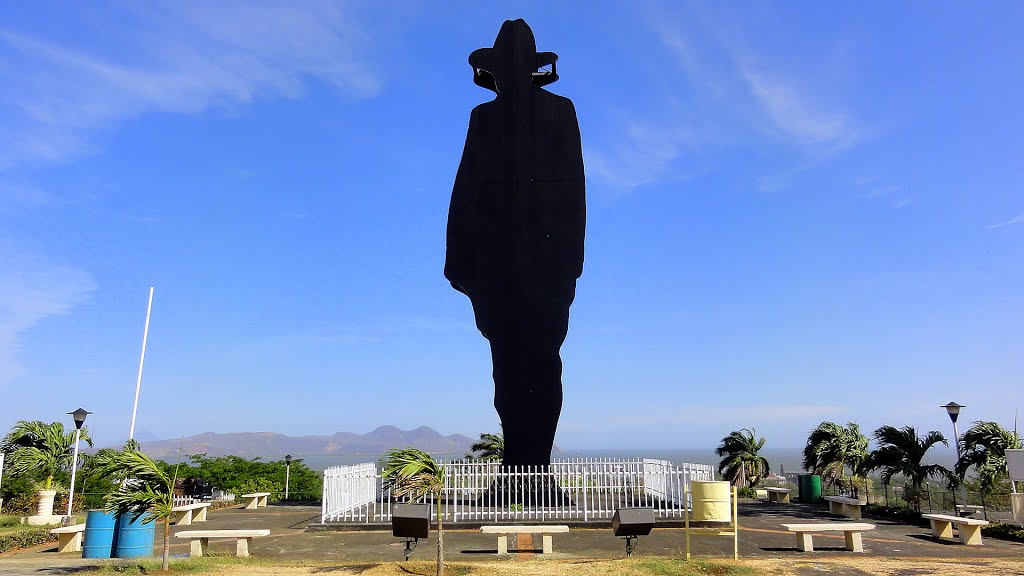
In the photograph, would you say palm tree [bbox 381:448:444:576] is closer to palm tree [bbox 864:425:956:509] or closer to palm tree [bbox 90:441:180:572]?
palm tree [bbox 90:441:180:572]

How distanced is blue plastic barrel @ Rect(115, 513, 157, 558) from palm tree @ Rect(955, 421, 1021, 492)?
16.1m

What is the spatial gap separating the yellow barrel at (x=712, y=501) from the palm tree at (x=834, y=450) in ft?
39.3

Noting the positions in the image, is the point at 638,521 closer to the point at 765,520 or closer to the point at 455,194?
the point at 765,520

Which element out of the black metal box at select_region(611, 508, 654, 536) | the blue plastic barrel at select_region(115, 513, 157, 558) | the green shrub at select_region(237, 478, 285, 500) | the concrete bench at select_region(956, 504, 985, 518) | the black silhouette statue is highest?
the black silhouette statue

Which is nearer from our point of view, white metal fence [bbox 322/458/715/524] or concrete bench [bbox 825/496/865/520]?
white metal fence [bbox 322/458/715/524]

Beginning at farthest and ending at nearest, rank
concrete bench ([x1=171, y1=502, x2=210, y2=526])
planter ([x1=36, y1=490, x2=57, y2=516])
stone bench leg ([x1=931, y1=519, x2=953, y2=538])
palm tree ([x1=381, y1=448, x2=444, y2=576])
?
planter ([x1=36, y1=490, x2=57, y2=516]), concrete bench ([x1=171, y1=502, x2=210, y2=526]), stone bench leg ([x1=931, y1=519, x2=953, y2=538]), palm tree ([x1=381, y1=448, x2=444, y2=576])

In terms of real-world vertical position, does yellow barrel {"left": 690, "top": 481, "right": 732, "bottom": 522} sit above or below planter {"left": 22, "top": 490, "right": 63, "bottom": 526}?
above

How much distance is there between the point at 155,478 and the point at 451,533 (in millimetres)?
5435

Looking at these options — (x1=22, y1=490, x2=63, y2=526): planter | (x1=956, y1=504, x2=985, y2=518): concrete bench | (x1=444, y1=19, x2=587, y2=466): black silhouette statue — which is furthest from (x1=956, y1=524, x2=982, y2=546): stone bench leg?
(x1=22, y1=490, x2=63, y2=526): planter

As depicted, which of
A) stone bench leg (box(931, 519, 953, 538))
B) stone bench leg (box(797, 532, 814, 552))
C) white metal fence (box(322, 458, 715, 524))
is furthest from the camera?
white metal fence (box(322, 458, 715, 524))

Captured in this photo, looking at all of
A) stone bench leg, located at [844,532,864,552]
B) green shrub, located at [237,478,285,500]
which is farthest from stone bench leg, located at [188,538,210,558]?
green shrub, located at [237,478,285,500]

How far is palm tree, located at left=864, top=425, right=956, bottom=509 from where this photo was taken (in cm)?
1528

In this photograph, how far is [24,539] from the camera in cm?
1139

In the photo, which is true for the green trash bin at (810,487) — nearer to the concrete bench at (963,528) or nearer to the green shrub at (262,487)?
the concrete bench at (963,528)
